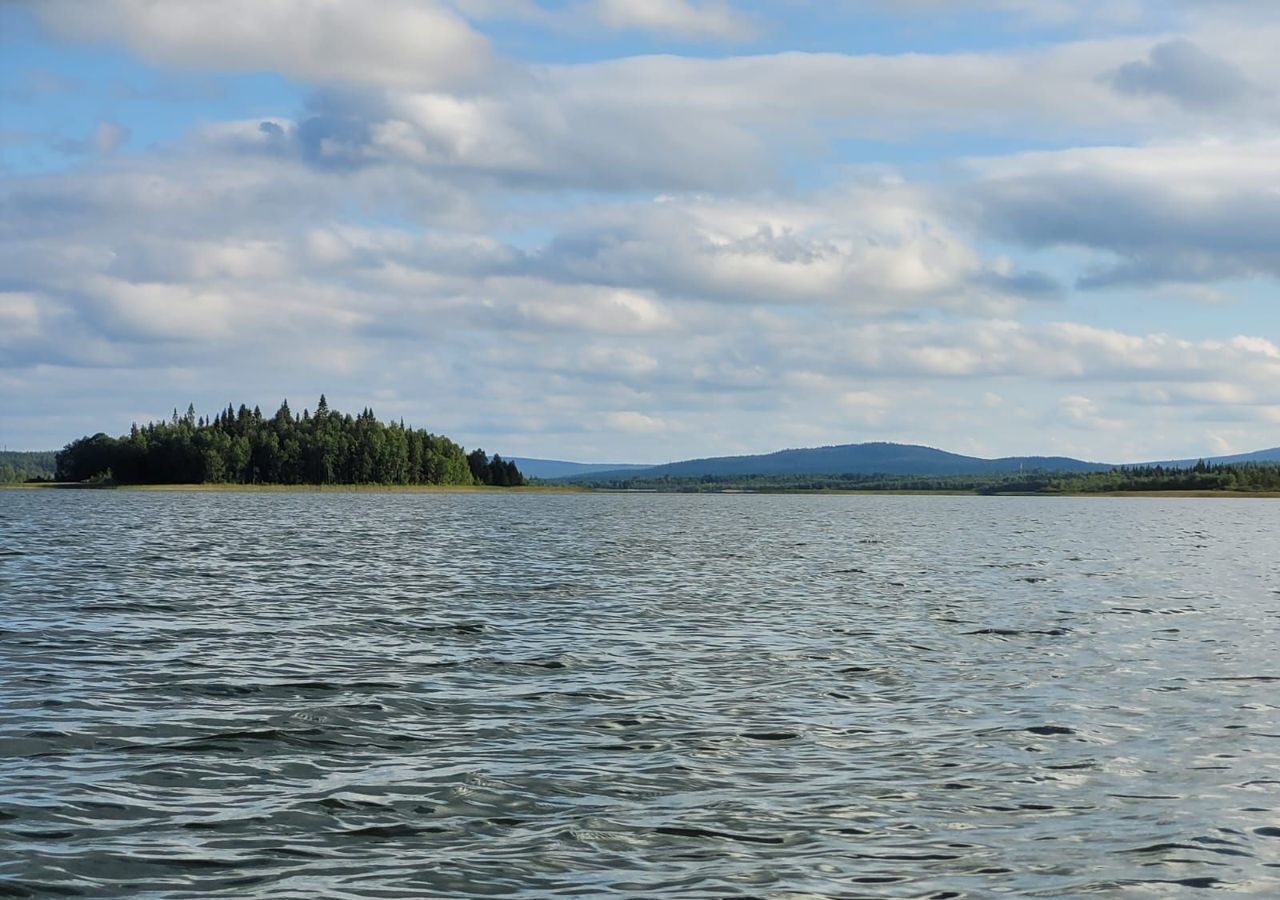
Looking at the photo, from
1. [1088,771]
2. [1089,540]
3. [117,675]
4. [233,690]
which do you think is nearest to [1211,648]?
[1088,771]

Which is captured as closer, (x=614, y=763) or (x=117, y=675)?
(x=614, y=763)

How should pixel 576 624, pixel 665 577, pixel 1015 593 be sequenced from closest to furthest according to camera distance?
pixel 576 624, pixel 1015 593, pixel 665 577

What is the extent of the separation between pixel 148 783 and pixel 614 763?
281 inches

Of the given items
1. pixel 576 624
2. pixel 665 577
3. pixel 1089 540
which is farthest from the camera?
pixel 1089 540

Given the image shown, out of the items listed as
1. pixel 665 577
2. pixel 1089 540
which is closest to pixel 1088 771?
pixel 665 577

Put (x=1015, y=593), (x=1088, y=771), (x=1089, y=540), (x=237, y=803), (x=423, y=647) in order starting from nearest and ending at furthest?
(x=237, y=803) → (x=1088, y=771) → (x=423, y=647) → (x=1015, y=593) → (x=1089, y=540)

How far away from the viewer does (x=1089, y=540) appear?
11544 cm

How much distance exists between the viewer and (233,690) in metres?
27.6

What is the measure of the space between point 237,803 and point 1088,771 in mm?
13169

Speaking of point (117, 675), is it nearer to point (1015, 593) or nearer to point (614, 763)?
point (614, 763)

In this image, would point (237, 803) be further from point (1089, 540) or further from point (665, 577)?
point (1089, 540)

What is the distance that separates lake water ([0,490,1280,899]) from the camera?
15.8 m

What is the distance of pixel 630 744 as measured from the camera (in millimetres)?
22625

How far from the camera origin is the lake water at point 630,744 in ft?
51.8
